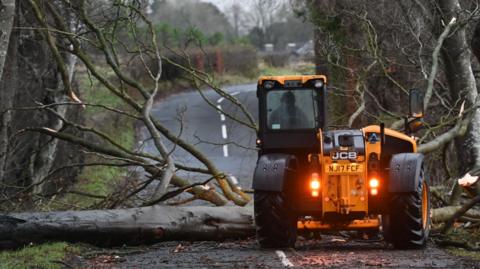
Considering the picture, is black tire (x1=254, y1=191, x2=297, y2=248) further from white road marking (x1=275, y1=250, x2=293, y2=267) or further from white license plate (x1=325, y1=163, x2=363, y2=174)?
white license plate (x1=325, y1=163, x2=363, y2=174)

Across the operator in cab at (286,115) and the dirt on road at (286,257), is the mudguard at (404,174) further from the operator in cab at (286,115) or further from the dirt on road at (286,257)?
the operator in cab at (286,115)

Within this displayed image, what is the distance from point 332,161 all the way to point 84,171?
2021 centimetres

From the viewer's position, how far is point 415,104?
13.5m

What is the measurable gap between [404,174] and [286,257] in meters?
2.00

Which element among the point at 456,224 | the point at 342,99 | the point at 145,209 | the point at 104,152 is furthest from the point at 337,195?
the point at 342,99

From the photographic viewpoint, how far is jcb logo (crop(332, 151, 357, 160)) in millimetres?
13617

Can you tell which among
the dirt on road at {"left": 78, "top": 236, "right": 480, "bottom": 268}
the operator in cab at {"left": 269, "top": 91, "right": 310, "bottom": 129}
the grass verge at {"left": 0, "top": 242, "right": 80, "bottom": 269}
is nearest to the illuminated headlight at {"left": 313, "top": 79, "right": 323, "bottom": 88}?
the operator in cab at {"left": 269, "top": 91, "right": 310, "bottom": 129}

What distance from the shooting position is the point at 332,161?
13.7 metres

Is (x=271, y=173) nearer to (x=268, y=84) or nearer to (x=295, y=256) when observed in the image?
(x=295, y=256)

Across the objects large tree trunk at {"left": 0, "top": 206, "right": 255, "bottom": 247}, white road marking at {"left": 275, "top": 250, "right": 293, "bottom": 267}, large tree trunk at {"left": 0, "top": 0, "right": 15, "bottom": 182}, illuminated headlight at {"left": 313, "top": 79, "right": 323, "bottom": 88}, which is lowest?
white road marking at {"left": 275, "top": 250, "right": 293, "bottom": 267}

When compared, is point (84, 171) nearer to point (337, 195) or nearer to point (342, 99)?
point (342, 99)

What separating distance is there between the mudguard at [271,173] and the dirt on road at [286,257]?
90 centimetres

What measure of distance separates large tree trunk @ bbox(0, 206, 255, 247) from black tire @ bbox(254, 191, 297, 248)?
1691mm

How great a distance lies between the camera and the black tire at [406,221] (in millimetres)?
13664
